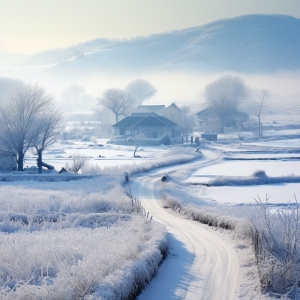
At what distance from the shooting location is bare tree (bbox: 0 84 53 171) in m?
37.1

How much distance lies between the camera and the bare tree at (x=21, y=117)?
37094mm

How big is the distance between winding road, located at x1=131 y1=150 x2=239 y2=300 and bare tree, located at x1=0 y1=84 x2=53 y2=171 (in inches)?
883

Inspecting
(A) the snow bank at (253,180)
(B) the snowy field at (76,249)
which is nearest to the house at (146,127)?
(A) the snow bank at (253,180)

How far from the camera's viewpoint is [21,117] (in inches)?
1501

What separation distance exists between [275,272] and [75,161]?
3023 cm

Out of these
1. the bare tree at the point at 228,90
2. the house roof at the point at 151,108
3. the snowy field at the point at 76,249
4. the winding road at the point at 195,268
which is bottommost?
the winding road at the point at 195,268

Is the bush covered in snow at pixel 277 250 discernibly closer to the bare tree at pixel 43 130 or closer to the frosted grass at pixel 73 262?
the frosted grass at pixel 73 262

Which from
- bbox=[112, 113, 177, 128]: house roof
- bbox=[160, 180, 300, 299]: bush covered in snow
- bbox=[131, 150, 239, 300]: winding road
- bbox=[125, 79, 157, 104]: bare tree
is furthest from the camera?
bbox=[125, 79, 157, 104]: bare tree

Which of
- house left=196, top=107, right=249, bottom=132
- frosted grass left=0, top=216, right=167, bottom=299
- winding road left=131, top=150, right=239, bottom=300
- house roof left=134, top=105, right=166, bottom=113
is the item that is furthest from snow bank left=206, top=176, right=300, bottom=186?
house roof left=134, top=105, right=166, bottom=113

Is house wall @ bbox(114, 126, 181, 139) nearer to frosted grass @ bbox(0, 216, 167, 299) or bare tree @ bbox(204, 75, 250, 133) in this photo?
bare tree @ bbox(204, 75, 250, 133)

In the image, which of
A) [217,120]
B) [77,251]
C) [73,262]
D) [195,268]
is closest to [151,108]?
[217,120]

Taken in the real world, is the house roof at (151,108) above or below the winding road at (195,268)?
above

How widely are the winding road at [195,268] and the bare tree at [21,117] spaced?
22430 mm

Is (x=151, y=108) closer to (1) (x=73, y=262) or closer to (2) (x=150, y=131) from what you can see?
(2) (x=150, y=131)
